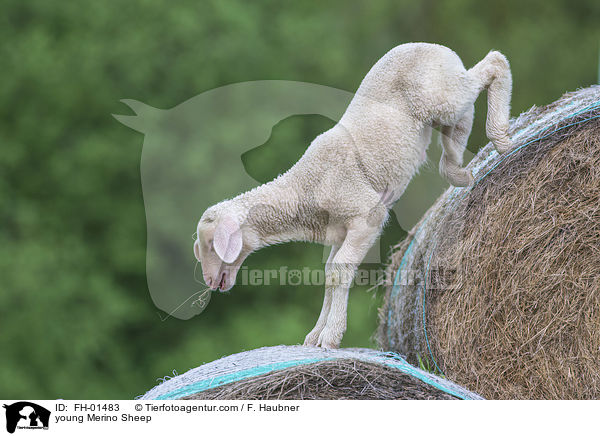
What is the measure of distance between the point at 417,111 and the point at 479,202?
632 millimetres

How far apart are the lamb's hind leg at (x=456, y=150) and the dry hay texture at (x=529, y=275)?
0.19 meters

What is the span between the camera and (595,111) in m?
3.05

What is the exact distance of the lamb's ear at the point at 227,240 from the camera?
103 inches

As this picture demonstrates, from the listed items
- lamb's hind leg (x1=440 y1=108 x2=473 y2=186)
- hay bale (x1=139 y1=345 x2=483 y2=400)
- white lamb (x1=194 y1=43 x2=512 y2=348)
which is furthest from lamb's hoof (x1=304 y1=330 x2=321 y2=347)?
lamb's hind leg (x1=440 y1=108 x2=473 y2=186)

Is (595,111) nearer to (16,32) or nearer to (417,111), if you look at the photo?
(417,111)

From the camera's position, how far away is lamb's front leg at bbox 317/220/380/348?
8.99 ft

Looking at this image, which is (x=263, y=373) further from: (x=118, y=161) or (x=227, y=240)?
(x=118, y=161)

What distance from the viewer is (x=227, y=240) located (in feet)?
8.63

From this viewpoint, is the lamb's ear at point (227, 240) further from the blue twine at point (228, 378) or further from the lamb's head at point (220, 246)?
the blue twine at point (228, 378)

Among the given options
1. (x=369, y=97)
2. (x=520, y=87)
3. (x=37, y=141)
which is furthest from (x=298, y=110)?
(x=520, y=87)

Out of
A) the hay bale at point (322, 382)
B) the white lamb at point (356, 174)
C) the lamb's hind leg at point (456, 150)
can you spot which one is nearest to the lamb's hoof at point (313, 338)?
the white lamb at point (356, 174)

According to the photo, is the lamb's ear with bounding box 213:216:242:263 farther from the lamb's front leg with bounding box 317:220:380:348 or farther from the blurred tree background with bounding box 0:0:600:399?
the blurred tree background with bounding box 0:0:600:399
